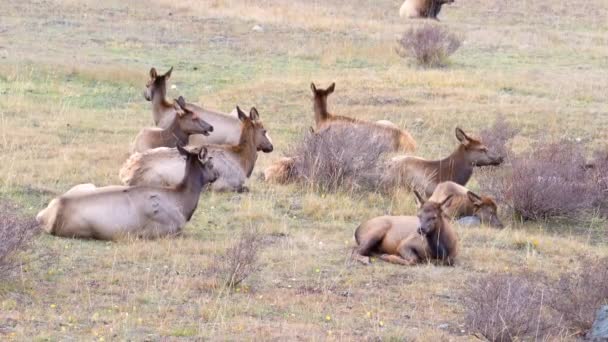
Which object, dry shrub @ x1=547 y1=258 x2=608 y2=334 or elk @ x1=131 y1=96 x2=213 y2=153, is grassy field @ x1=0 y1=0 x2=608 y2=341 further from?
dry shrub @ x1=547 y1=258 x2=608 y2=334

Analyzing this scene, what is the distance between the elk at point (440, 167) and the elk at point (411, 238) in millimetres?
2965

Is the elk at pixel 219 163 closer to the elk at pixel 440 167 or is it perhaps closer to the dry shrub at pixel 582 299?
the elk at pixel 440 167

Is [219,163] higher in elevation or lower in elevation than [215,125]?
lower

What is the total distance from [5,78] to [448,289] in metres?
14.0

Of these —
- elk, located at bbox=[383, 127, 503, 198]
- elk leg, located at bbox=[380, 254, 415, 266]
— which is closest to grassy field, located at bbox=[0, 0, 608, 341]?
elk leg, located at bbox=[380, 254, 415, 266]

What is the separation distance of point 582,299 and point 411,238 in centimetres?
241

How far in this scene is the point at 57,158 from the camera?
15.8 meters

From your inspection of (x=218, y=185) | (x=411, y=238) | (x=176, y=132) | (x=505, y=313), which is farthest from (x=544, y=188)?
(x=505, y=313)

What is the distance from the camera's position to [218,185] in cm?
1438

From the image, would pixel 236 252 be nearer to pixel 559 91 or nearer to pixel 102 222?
pixel 102 222

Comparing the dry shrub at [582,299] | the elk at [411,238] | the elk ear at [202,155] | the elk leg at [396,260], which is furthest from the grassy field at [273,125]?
the dry shrub at [582,299]

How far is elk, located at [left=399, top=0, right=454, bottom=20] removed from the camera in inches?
1469

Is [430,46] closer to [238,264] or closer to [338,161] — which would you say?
[338,161]

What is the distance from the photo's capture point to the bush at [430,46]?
26.2 meters
